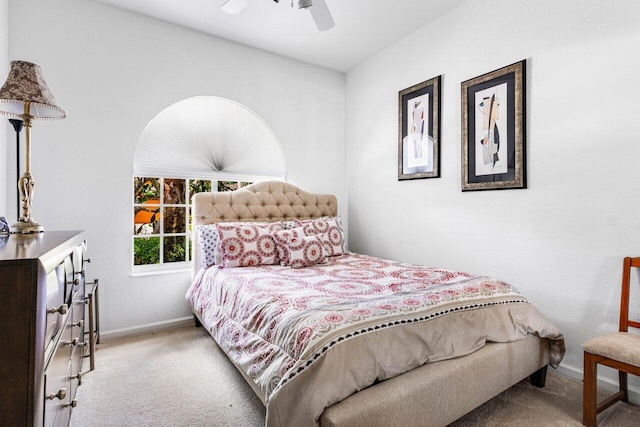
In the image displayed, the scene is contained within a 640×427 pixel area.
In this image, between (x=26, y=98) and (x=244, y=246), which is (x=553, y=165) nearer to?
(x=244, y=246)

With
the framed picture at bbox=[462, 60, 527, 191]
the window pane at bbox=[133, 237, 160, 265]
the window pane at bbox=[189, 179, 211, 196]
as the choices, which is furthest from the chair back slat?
the window pane at bbox=[133, 237, 160, 265]

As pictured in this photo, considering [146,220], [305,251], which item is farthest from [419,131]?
[146,220]

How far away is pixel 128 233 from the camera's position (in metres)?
2.93

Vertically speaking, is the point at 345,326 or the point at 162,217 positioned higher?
the point at 162,217

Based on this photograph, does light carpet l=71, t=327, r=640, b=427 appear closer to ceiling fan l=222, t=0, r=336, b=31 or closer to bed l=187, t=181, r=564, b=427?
bed l=187, t=181, r=564, b=427

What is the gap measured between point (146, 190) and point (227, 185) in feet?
2.59

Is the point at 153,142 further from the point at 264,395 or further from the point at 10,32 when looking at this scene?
the point at 264,395

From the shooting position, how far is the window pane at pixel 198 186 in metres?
3.41

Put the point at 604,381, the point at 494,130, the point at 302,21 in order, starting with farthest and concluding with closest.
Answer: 1. the point at 302,21
2. the point at 494,130
3. the point at 604,381

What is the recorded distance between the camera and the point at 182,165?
129 inches

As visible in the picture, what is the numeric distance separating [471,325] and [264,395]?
1.07 meters

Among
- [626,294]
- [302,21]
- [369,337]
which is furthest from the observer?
[302,21]

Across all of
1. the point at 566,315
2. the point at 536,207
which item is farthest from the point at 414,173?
the point at 566,315

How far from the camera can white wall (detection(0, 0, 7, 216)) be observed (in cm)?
232
